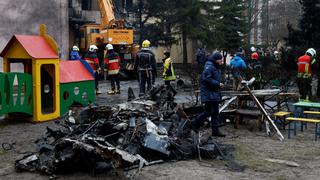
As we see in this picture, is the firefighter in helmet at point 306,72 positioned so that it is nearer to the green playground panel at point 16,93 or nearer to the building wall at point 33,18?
the green playground panel at point 16,93

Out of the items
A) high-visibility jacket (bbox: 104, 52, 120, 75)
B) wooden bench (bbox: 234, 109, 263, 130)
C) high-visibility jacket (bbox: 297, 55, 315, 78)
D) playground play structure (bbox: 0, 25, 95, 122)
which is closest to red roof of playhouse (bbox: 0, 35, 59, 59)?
playground play structure (bbox: 0, 25, 95, 122)

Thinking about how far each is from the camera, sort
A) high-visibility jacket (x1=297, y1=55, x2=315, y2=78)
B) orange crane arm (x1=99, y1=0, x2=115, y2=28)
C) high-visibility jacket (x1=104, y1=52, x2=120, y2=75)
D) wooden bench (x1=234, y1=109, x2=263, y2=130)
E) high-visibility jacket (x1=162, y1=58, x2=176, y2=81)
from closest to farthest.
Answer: wooden bench (x1=234, y1=109, x2=263, y2=130), high-visibility jacket (x1=297, y1=55, x2=315, y2=78), high-visibility jacket (x1=162, y1=58, x2=176, y2=81), high-visibility jacket (x1=104, y1=52, x2=120, y2=75), orange crane arm (x1=99, y1=0, x2=115, y2=28)

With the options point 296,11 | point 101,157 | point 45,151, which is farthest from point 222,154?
point 296,11

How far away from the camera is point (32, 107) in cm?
1099

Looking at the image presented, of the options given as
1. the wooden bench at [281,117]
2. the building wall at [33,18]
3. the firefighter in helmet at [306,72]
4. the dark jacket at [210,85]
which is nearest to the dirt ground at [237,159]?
the wooden bench at [281,117]

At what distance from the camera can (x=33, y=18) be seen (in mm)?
21375

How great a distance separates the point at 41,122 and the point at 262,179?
21.1 ft

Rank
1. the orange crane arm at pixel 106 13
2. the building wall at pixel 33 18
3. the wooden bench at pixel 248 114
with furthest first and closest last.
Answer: the orange crane arm at pixel 106 13 → the building wall at pixel 33 18 → the wooden bench at pixel 248 114

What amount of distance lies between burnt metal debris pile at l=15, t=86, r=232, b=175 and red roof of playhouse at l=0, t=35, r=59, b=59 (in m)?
2.58

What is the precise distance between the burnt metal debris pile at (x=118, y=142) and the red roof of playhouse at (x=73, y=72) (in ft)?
10.2

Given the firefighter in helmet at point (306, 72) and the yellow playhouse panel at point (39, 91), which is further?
the firefighter in helmet at point (306, 72)

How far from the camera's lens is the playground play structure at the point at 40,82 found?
35.1 feet

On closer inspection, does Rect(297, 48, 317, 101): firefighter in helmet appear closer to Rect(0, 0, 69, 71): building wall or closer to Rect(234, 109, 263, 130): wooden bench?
Rect(234, 109, 263, 130): wooden bench

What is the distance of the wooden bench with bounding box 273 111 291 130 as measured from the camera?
10.0m
